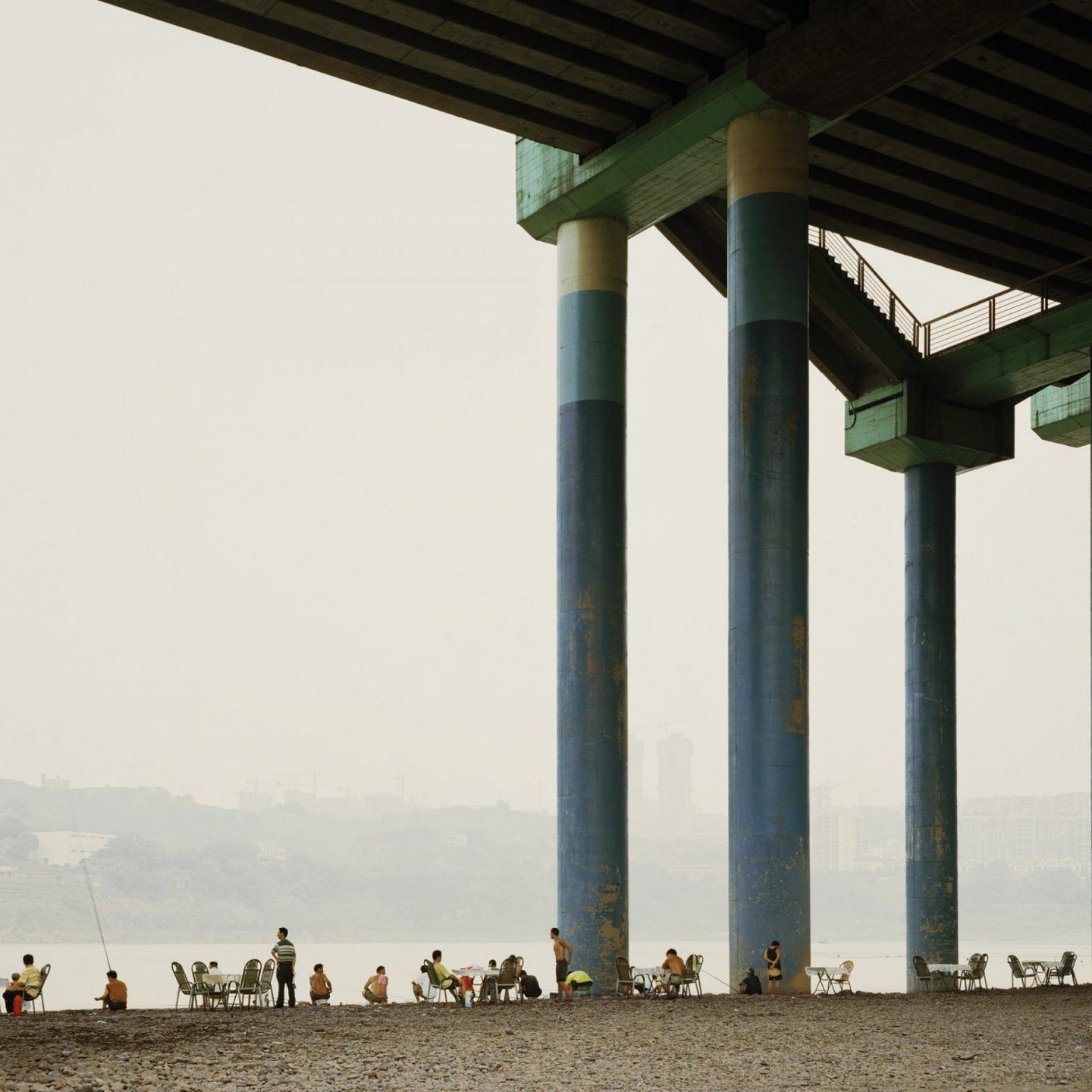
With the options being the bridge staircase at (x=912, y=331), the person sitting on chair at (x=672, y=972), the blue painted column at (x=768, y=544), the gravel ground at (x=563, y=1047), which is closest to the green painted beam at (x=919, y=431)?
the bridge staircase at (x=912, y=331)

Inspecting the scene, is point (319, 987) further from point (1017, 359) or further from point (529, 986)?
point (1017, 359)

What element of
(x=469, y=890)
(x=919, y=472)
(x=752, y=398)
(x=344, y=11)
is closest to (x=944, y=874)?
(x=919, y=472)

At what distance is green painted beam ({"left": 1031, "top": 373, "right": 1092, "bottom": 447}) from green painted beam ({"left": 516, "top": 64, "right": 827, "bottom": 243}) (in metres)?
14.6

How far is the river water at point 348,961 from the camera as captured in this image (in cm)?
8862

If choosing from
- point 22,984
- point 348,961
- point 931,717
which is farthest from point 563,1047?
point 348,961

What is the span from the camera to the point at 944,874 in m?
35.8

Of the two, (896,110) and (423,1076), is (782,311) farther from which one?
(423,1076)

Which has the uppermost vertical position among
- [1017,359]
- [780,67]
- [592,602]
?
[780,67]

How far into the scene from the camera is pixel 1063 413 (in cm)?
3878

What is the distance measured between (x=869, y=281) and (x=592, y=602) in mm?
12152

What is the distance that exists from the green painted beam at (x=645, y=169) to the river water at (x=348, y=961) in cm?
4175

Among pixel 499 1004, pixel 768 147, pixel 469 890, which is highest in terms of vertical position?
pixel 768 147

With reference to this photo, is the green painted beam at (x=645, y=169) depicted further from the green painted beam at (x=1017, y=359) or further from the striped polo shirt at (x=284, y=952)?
the striped polo shirt at (x=284, y=952)

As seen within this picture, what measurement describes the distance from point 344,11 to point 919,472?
1944 cm
